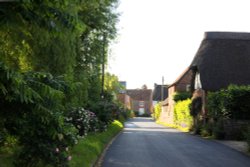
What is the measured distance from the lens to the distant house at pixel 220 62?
3719 centimetres

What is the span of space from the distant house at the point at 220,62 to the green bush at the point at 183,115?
2.03 meters

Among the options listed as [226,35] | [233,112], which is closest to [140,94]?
[226,35]

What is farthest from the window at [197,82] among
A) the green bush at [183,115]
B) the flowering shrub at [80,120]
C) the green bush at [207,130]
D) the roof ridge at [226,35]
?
the flowering shrub at [80,120]

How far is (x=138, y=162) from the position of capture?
48.9ft

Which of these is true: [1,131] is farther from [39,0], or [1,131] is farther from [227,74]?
[227,74]

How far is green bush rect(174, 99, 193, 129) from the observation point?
1588 inches

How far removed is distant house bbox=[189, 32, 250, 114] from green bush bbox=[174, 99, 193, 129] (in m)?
2.03

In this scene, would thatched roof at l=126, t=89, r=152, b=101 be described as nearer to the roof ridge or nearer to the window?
the roof ridge

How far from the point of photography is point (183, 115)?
4400cm

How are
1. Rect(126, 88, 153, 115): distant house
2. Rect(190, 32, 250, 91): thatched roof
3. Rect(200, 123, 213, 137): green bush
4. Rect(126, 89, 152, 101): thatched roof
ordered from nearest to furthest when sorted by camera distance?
Rect(200, 123, 213, 137): green bush < Rect(190, 32, 250, 91): thatched roof < Rect(126, 88, 153, 115): distant house < Rect(126, 89, 152, 101): thatched roof

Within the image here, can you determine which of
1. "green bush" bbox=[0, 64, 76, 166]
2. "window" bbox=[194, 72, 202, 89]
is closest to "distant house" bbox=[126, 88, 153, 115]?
"window" bbox=[194, 72, 202, 89]

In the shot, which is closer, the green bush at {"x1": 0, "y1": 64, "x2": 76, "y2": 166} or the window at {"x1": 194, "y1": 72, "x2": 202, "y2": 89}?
the green bush at {"x1": 0, "y1": 64, "x2": 76, "y2": 166}

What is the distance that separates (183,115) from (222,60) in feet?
26.7

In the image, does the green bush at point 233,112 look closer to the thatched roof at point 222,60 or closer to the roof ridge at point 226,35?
the thatched roof at point 222,60
